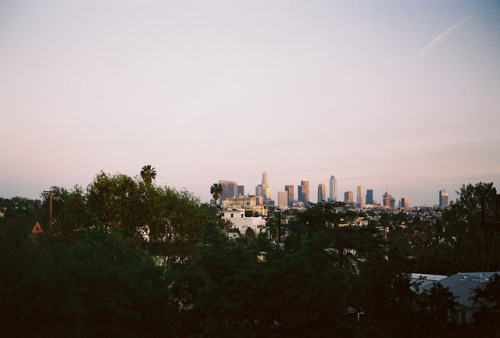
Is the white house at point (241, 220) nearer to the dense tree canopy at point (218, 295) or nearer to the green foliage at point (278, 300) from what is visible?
the dense tree canopy at point (218, 295)

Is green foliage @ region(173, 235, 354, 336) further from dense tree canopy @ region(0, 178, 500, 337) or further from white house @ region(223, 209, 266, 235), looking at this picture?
white house @ region(223, 209, 266, 235)

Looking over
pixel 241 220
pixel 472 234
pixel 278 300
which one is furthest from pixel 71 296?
pixel 241 220

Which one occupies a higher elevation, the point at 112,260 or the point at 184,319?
the point at 112,260

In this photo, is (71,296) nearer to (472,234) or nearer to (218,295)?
(218,295)

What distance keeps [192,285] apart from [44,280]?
6342mm

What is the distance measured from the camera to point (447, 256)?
40.4 meters

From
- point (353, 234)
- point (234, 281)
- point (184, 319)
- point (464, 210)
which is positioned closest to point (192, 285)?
point (184, 319)

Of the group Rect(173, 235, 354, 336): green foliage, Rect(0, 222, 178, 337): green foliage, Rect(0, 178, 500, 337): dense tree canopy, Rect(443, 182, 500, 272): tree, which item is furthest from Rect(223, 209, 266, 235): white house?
Rect(0, 222, 178, 337): green foliage

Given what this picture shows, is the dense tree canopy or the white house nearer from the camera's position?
the dense tree canopy

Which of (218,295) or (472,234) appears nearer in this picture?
(218,295)

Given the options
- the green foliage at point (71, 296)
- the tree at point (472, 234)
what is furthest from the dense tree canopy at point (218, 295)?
the tree at point (472, 234)

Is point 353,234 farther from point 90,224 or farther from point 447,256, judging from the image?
point 90,224

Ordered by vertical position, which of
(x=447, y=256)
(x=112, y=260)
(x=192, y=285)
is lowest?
(x=447, y=256)

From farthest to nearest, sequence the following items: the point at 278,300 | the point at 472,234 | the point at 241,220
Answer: the point at 241,220 < the point at 472,234 < the point at 278,300
